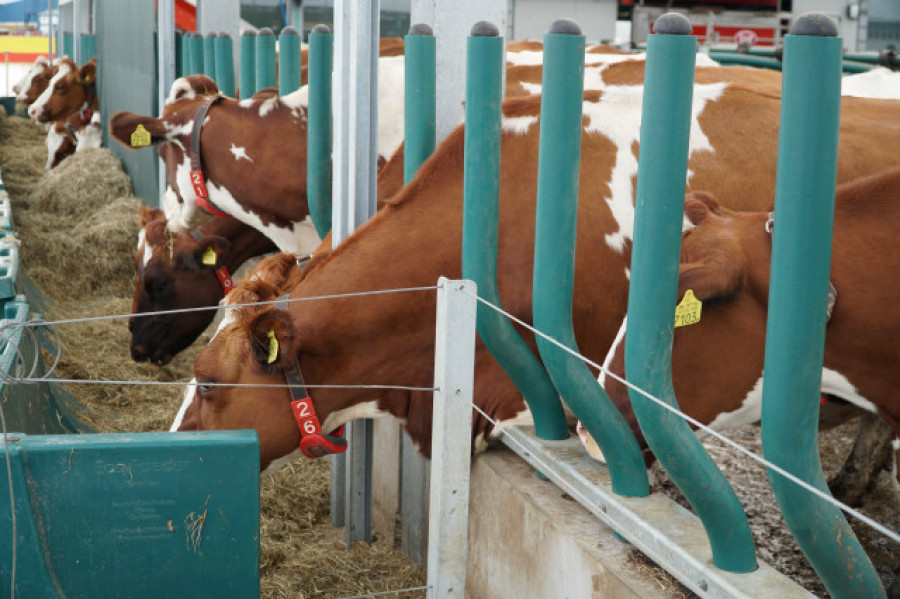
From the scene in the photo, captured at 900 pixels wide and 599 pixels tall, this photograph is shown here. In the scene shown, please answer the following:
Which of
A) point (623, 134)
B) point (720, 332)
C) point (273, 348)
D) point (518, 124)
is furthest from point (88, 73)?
point (720, 332)

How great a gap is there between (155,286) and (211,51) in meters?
2.59

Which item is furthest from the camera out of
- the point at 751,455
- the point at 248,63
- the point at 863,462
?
the point at 248,63

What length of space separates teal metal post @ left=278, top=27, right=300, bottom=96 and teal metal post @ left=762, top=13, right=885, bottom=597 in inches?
149

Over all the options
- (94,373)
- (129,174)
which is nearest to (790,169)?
A: (94,373)

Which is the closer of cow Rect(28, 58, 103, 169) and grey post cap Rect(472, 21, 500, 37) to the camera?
grey post cap Rect(472, 21, 500, 37)

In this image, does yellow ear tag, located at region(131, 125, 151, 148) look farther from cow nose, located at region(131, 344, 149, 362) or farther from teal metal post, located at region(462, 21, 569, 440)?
teal metal post, located at region(462, 21, 569, 440)

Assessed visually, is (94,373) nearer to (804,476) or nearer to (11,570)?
(11,570)

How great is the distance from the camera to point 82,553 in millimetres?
2633

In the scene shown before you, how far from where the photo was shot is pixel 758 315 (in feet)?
8.89

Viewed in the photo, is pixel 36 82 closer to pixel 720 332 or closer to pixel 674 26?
pixel 720 332

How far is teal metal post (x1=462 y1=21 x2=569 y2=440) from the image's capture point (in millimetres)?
2893

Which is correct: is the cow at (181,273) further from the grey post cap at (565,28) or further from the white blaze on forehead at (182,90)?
the grey post cap at (565,28)

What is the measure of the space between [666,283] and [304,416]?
151 cm

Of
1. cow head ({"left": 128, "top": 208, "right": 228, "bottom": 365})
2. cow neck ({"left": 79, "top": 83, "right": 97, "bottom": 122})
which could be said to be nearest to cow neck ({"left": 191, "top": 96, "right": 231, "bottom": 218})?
cow head ({"left": 128, "top": 208, "right": 228, "bottom": 365})
